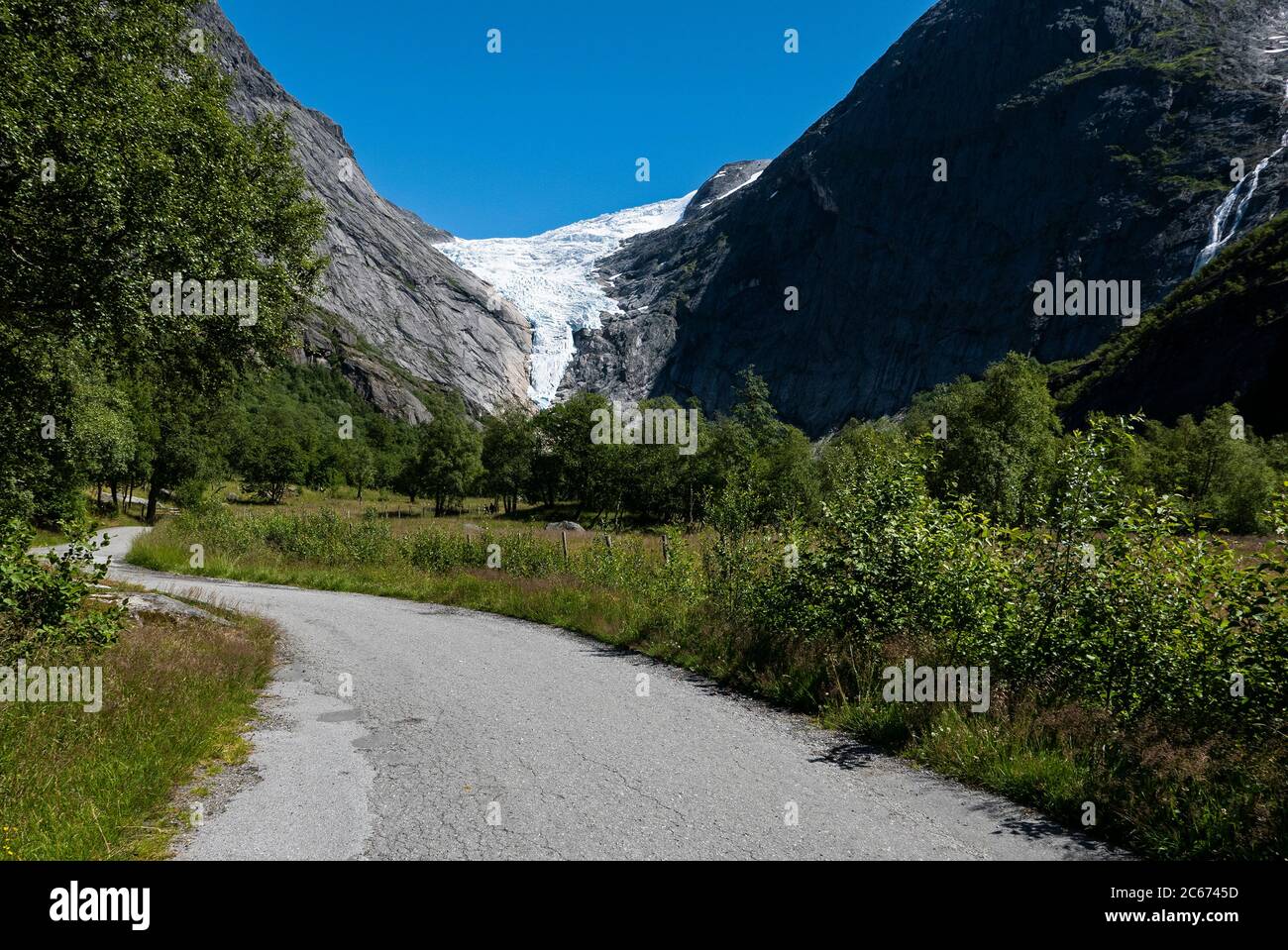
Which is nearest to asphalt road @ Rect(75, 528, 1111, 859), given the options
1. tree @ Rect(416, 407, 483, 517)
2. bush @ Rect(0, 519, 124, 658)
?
bush @ Rect(0, 519, 124, 658)

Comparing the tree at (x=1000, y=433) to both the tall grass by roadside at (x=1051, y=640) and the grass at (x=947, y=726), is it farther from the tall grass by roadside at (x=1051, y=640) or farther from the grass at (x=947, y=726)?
the tall grass by roadside at (x=1051, y=640)

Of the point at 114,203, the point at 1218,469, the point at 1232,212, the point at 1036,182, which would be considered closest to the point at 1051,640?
the point at 114,203

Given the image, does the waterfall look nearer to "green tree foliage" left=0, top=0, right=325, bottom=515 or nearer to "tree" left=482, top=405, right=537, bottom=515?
"tree" left=482, top=405, right=537, bottom=515

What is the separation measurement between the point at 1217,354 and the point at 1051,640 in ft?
332

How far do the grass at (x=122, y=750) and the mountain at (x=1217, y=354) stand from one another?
93292mm

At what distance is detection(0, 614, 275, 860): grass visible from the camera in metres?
4.77

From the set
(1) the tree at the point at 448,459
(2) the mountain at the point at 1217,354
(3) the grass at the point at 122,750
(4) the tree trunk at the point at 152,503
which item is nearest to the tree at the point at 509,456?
(1) the tree at the point at 448,459

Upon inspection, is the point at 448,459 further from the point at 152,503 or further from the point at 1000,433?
the point at 1000,433

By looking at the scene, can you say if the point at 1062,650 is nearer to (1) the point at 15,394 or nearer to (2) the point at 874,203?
(1) the point at 15,394

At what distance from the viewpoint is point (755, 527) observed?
47.4ft

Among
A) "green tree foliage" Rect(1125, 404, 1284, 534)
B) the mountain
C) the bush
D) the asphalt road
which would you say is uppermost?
the mountain

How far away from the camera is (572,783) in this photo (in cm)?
644

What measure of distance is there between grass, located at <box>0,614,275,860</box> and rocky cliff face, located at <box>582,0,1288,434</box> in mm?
124719
